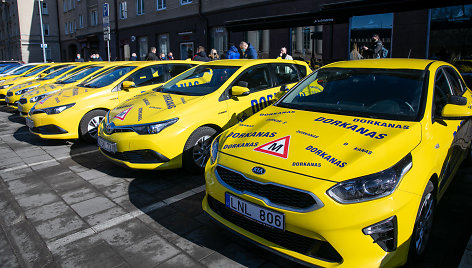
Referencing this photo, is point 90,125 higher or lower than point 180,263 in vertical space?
higher

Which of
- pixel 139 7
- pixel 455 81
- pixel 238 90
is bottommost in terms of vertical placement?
pixel 238 90

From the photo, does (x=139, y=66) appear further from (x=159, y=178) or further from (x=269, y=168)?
(x=269, y=168)

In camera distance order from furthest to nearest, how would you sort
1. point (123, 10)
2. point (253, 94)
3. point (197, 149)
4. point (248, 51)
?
point (123, 10) → point (248, 51) → point (253, 94) → point (197, 149)

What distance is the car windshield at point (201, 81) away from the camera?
516 centimetres

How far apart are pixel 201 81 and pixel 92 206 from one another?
2.54 meters

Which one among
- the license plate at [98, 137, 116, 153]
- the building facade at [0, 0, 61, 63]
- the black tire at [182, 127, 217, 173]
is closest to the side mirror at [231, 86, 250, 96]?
the black tire at [182, 127, 217, 173]

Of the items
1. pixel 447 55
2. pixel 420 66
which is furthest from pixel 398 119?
pixel 447 55

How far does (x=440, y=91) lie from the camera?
336 centimetres

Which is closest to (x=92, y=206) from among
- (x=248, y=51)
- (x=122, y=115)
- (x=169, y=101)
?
(x=122, y=115)

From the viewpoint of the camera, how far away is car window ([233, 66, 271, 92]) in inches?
209

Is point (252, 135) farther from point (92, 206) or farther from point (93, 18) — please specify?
point (93, 18)

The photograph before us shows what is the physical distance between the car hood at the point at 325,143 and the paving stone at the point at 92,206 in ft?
5.75

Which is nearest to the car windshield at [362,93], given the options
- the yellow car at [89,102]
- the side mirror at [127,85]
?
the side mirror at [127,85]

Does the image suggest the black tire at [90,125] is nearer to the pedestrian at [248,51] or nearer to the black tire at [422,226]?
the pedestrian at [248,51]
